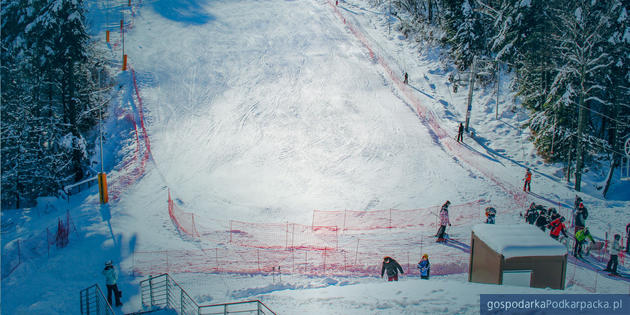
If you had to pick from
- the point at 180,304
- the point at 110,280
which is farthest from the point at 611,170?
the point at 110,280

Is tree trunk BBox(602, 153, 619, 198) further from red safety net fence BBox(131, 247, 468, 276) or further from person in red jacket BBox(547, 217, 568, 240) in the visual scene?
red safety net fence BBox(131, 247, 468, 276)

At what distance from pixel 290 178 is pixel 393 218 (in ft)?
21.7

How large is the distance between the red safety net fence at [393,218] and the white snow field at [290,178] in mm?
94

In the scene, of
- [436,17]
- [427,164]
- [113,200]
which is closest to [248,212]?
[113,200]

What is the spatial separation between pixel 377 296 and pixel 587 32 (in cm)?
2098

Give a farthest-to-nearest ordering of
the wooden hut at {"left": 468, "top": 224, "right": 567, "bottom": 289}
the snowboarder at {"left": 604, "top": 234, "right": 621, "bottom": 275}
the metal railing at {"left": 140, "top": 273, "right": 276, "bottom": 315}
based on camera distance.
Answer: the snowboarder at {"left": 604, "top": 234, "right": 621, "bottom": 275}
the metal railing at {"left": 140, "top": 273, "right": 276, "bottom": 315}
the wooden hut at {"left": 468, "top": 224, "right": 567, "bottom": 289}

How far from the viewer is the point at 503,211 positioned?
1986 cm

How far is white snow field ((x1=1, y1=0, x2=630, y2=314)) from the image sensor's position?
→ 13438 mm

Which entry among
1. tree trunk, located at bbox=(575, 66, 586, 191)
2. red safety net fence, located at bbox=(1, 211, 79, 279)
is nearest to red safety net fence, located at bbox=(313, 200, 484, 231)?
tree trunk, located at bbox=(575, 66, 586, 191)

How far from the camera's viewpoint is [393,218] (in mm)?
19297

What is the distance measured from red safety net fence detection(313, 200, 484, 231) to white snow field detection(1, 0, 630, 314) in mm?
94

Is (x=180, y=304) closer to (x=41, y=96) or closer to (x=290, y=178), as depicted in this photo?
(x=290, y=178)

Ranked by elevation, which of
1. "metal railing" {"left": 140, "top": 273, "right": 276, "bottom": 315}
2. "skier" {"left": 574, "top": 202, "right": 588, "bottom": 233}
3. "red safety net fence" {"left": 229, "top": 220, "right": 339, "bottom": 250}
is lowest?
"red safety net fence" {"left": 229, "top": 220, "right": 339, "bottom": 250}

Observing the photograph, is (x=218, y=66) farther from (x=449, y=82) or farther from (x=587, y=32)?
(x=587, y=32)
